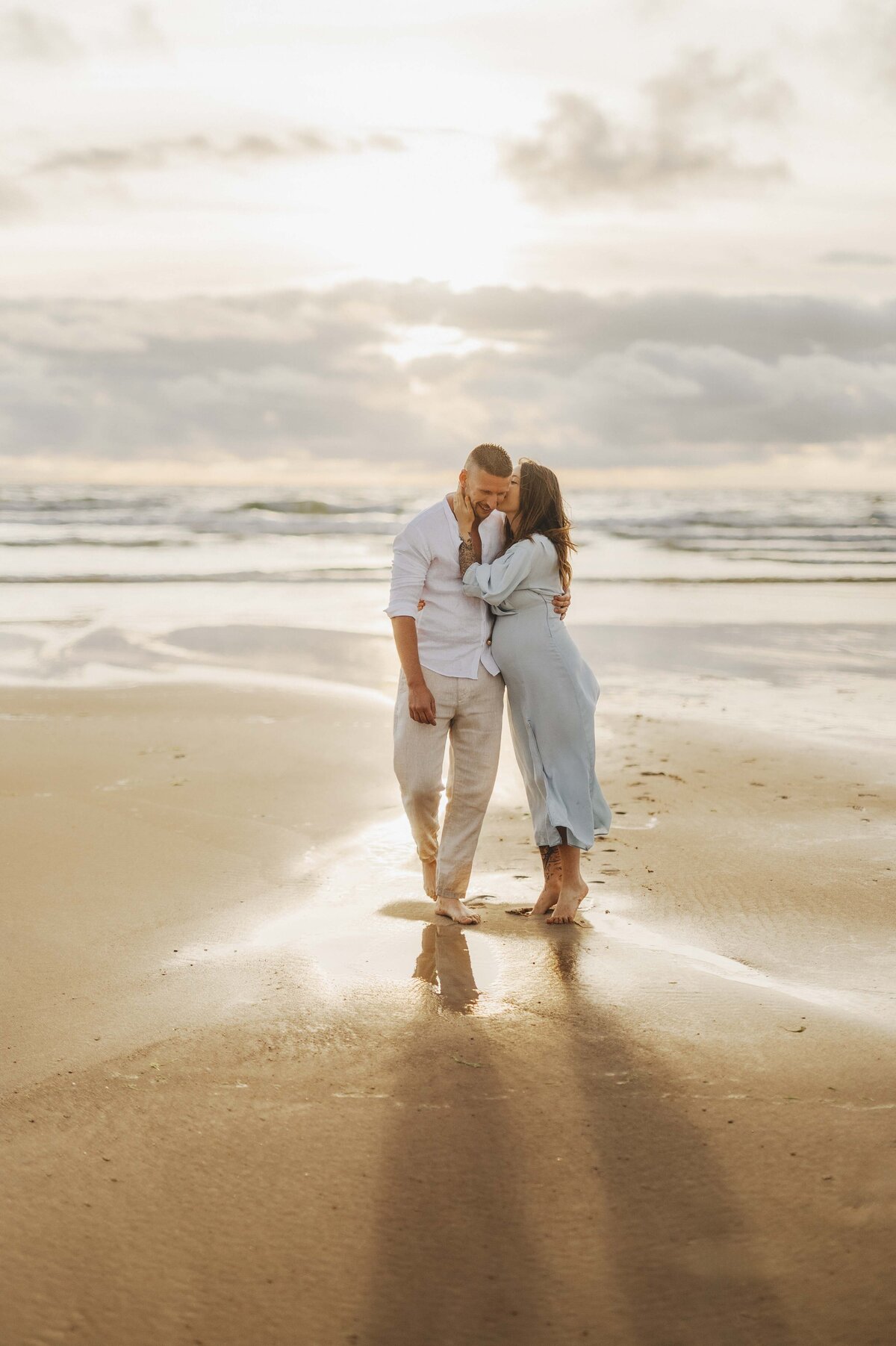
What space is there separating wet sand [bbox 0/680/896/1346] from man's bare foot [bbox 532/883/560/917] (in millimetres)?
194

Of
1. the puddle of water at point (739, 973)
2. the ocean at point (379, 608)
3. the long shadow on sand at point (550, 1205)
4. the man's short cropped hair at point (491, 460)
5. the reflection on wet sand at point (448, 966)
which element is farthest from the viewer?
the ocean at point (379, 608)

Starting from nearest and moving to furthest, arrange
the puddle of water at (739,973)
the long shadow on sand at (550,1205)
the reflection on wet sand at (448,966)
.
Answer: the long shadow on sand at (550,1205)
the puddle of water at (739,973)
the reflection on wet sand at (448,966)

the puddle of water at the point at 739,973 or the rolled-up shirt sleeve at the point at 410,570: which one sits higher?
the rolled-up shirt sleeve at the point at 410,570

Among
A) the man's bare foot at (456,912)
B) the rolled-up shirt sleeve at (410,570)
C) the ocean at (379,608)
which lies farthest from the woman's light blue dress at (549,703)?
the ocean at (379,608)

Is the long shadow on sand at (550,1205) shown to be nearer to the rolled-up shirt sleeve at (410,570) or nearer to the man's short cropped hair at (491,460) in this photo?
the rolled-up shirt sleeve at (410,570)

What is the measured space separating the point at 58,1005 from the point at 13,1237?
1.27 metres

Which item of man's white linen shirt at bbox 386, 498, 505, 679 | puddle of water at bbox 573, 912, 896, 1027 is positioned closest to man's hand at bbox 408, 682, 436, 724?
man's white linen shirt at bbox 386, 498, 505, 679

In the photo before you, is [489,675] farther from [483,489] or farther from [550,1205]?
[550,1205]

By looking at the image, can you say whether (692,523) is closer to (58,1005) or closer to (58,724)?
(58,724)

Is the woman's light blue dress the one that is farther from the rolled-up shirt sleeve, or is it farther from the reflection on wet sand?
the reflection on wet sand

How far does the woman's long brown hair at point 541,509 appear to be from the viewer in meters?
4.57

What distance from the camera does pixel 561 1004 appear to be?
3779 millimetres

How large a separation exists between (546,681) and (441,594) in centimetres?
56

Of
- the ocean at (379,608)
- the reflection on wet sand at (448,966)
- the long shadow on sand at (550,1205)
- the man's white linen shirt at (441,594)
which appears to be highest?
the man's white linen shirt at (441,594)
